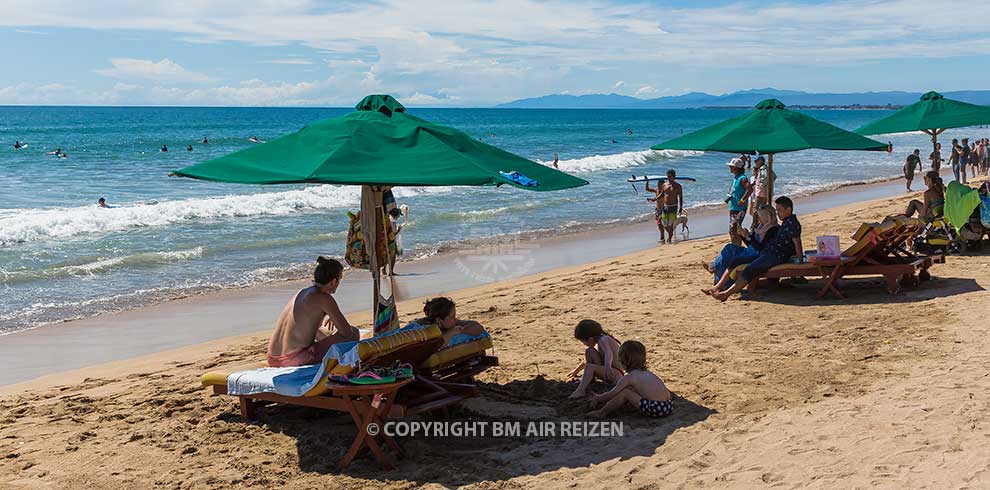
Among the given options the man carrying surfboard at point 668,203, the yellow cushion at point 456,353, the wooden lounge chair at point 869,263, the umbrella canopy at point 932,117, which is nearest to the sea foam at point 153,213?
the man carrying surfboard at point 668,203

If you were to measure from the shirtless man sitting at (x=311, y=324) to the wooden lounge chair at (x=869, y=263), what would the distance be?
187 inches

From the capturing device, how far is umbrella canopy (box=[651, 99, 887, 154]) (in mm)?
9266

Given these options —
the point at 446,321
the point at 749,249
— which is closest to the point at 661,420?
the point at 446,321

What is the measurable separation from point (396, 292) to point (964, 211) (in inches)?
270

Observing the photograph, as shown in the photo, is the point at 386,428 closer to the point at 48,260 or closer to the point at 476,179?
the point at 476,179

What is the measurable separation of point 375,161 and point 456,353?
1.52 meters

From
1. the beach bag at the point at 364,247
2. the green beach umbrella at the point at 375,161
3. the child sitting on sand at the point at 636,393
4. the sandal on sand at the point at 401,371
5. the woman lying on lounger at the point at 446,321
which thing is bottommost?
the child sitting on sand at the point at 636,393

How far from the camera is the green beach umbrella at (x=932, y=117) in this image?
41.0 ft

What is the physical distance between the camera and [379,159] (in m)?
5.18

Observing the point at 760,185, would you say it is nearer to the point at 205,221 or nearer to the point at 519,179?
the point at 519,179

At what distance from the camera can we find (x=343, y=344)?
545 cm

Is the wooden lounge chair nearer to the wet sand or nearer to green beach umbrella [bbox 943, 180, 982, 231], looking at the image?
green beach umbrella [bbox 943, 180, 982, 231]

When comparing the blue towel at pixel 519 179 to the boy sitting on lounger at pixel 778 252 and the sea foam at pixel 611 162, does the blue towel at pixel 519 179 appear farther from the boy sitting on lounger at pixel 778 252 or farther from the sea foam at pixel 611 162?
the sea foam at pixel 611 162

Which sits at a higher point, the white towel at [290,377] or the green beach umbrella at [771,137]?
the green beach umbrella at [771,137]
